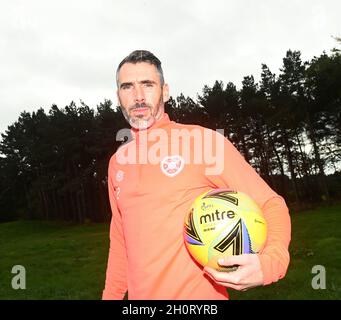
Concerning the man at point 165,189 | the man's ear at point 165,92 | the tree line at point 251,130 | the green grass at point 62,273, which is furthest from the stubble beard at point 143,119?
the tree line at point 251,130

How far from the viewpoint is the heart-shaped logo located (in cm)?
311

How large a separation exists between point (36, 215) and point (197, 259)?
82724 mm

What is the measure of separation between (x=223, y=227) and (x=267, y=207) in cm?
34

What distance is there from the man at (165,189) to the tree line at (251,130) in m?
44.1

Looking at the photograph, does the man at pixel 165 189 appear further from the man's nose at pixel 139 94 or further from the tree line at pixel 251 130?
the tree line at pixel 251 130

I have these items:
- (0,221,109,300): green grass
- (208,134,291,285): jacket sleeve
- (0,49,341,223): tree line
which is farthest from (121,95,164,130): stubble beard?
(0,49,341,223): tree line

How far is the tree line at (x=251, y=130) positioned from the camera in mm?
51625

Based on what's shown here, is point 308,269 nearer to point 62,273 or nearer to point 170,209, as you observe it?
point 62,273

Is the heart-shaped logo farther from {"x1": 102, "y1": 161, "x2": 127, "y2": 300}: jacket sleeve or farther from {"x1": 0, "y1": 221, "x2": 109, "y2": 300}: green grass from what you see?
{"x1": 0, "y1": 221, "x2": 109, "y2": 300}: green grass

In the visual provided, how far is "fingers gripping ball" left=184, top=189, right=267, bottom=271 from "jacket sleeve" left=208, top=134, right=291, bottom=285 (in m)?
0.08

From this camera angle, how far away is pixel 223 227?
111 inches

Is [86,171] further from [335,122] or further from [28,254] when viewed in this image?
[335,122]

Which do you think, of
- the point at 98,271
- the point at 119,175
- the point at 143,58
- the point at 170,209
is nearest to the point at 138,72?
the point at 143,58
